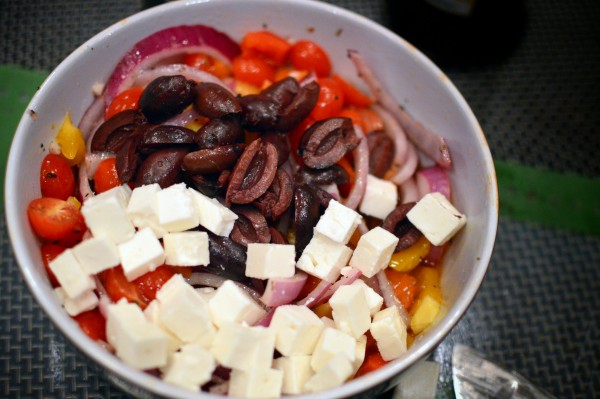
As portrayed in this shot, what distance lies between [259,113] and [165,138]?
0.20 m

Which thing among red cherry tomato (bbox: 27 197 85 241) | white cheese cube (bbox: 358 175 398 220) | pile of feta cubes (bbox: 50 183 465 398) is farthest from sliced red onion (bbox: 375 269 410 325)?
red cherry tomato (bbox: 27 197 85 241)

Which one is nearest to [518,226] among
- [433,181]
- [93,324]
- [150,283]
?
[433,181]

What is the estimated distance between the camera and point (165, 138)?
1.16 m

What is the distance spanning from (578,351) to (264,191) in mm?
897

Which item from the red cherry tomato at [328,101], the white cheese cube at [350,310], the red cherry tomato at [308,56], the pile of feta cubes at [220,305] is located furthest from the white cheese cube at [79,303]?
the red cherry tomato at [308,56]

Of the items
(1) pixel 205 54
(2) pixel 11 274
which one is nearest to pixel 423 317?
(1) pixel 205 54

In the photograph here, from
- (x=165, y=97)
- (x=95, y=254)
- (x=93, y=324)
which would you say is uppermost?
(x=165, y=97)

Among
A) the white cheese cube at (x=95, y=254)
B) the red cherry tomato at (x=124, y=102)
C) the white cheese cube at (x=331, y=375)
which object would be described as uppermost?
the red cherry tomato at (x=124, y=102)

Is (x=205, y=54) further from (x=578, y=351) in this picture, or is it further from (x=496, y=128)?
(x=578, y=351)

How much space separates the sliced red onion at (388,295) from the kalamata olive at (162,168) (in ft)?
1.48

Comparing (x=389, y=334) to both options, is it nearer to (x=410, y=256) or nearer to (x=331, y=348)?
(x=331, y=348)

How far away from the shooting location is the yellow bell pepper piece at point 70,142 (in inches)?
48.5

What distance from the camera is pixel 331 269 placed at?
3.71 feet

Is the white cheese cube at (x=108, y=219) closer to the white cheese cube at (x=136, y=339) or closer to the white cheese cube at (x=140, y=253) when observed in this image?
the white cheese cube at (x=140, y=253)
